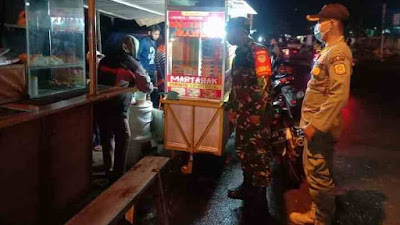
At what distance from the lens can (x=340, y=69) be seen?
10.6ft

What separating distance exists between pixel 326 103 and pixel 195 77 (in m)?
2.33

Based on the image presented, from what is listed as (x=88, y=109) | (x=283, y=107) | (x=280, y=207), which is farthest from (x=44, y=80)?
(x=283, y=107)

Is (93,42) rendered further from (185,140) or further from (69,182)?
(185,140)

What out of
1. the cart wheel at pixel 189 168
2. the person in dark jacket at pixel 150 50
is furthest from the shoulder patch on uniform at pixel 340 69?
the person in dark jacket at pixel 150 50

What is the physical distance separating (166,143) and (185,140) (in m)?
0.31

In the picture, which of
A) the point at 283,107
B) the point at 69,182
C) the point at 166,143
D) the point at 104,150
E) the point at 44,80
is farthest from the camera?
the point at 283,107

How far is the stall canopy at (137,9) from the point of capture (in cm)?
580

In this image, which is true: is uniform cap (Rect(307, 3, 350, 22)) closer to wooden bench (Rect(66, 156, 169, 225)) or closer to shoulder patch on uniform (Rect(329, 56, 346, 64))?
shoulder patch on uniform (Rect(329, 56, 346, 64))

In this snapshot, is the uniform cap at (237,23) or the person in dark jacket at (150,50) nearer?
the uniform cap at (237,23)

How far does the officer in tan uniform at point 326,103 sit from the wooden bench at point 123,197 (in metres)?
1.50

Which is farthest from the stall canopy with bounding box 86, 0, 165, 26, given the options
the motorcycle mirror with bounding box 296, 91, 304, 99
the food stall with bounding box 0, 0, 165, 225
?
the motorcycle mirror with bounding box 296, 91, 304, 99

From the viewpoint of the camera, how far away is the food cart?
16.5ft

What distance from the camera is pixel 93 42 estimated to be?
3412 mm

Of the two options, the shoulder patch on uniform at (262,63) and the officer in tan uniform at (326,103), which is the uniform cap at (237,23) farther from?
the officer in tan uniform at (326,103)
